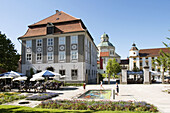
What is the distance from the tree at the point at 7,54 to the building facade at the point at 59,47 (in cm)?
236

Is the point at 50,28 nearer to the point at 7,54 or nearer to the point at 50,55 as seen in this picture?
the point at 50,55

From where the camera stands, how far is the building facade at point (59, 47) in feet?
98.2

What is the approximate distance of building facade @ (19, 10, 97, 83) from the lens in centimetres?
2992

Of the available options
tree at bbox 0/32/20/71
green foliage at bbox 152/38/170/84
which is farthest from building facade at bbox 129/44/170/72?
tree at bbox 0/32/20/71

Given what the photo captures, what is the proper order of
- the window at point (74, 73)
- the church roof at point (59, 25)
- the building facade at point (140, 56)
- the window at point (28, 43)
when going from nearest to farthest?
the window at point (74, 73) → the church roof at point (59, 25) → the window at point (28, 43) → the building facade at point (140, 56)

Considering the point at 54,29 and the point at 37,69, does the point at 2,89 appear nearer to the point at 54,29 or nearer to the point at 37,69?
the point at 37,69

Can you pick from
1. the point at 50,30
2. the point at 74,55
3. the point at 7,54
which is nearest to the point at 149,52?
the point at 74,55

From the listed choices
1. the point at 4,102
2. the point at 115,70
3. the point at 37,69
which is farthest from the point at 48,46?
the point at 115,70

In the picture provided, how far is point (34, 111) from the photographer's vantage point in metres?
8.98

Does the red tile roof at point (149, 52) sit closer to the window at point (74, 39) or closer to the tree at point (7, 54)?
the window at point (74, 39)

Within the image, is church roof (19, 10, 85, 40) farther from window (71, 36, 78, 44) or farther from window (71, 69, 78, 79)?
window (71, 69, 78, 79)

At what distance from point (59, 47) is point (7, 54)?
11.7 metres

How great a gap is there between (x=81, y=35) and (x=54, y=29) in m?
6.53

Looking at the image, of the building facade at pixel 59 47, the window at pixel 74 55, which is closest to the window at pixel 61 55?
the building facade at pixel 59 47
